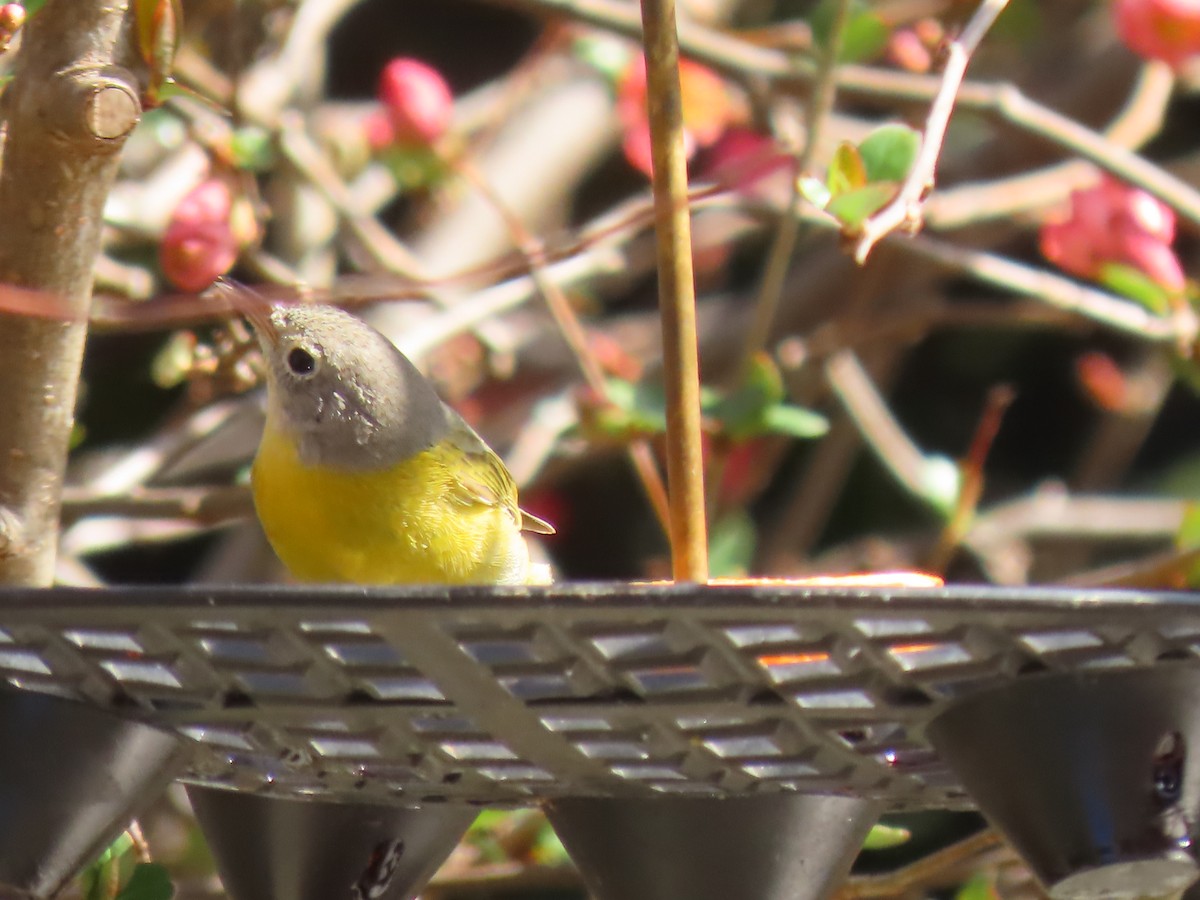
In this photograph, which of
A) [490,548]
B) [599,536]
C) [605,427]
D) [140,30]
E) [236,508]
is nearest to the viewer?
[140,30]

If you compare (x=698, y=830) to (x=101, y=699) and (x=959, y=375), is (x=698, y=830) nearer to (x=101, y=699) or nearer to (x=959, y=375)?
(x=101, y=699)

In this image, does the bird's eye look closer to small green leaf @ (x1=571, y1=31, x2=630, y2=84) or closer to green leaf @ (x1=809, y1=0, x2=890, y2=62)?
green leaf @ (x1=809, y1=0, x2=890, y2=62)

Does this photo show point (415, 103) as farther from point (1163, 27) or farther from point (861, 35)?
point (1163, 27)

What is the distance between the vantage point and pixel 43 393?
1856mm

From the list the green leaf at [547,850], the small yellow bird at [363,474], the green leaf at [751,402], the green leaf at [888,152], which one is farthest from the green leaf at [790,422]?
the green leaf at [888,152]

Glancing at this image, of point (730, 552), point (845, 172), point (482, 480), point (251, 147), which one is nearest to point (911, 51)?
point (730, 552)

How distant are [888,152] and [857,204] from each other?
0.22 m

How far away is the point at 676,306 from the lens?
171cm

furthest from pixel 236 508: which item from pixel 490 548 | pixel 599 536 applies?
pixel 599 536

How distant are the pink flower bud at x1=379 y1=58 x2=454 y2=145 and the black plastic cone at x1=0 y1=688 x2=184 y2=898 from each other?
7.11 feet

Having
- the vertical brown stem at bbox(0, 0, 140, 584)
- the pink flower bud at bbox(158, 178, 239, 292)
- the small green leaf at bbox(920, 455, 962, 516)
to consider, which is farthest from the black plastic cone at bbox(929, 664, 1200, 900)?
the small green leaf at bbox(920, 455, 962, 516)

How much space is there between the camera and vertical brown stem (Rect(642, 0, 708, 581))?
1.66 m

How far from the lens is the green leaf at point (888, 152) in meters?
1.90

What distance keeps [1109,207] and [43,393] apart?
6.67ft
